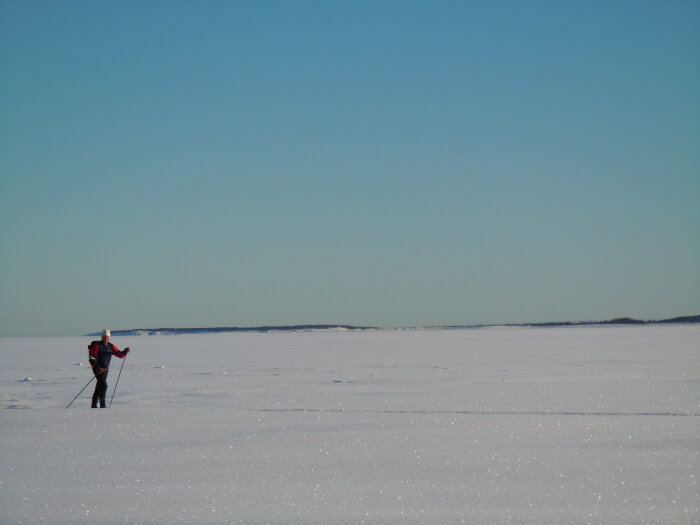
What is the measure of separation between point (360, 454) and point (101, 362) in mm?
5626

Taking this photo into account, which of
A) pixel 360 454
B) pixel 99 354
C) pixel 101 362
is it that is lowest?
pixel 360 454

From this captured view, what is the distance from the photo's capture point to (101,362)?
10.2 m

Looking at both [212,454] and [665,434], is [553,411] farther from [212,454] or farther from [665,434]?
[212,454]

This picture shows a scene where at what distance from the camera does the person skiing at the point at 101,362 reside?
386 inches

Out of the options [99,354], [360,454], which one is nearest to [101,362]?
[99,354]

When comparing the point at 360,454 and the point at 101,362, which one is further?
the point at 101,362

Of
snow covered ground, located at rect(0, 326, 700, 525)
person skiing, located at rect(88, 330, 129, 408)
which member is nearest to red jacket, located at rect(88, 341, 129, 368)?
person skiing, located at rect(88, 330, 129, 408)

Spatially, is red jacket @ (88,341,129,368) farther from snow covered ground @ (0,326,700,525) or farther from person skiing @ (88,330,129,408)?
snow covered ground @ (0,326,700,525)

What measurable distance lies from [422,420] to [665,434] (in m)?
2.67

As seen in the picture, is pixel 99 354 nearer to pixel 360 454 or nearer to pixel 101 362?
pixel 101 362

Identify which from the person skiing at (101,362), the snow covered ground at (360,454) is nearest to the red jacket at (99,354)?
the person skiing at (101,362)

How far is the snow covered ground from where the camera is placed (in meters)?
4.46

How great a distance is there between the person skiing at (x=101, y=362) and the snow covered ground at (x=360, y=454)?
507mm

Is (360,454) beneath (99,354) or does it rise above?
beneath
